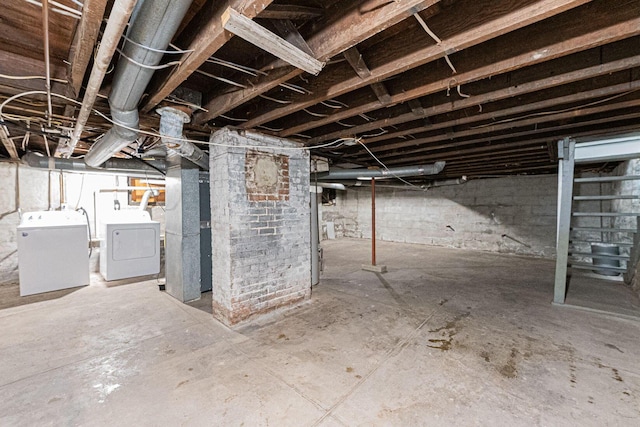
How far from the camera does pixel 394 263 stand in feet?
17.2

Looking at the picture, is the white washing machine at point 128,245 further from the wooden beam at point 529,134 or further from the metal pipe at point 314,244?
the wooden beam at point 529,134

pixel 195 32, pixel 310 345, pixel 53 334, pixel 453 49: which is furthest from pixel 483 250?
pixel 53 334

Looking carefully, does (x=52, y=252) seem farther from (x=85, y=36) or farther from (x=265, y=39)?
(x=265, y=39)

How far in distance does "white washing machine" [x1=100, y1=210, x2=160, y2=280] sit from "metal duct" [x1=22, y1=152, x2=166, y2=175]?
0.83m

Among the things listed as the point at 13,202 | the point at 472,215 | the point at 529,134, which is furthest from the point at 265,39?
the point at 472,215

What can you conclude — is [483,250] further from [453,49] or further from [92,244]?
[92,244]

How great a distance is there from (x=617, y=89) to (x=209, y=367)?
10.9 ft

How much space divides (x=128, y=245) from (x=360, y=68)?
4381mm

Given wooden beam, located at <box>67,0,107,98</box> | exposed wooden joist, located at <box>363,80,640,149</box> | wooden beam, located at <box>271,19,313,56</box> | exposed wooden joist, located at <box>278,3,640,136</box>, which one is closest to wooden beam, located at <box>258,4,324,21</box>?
wooden beam, located at <box>271,19,313,56</box>

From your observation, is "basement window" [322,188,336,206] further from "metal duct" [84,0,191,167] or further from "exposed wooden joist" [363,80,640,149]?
"metal duct" [84,0,191,167]

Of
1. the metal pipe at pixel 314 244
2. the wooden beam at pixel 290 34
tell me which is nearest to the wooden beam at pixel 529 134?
the metal pipe at pixel 314 244

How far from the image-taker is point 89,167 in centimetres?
344

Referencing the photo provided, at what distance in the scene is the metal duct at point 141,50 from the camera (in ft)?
3.19

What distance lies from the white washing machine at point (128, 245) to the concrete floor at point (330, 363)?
86 cm
